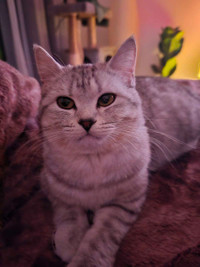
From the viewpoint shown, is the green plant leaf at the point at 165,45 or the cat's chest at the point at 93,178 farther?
the green plant leaf at the point at 165,45

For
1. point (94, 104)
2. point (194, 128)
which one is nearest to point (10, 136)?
point (94, 104)

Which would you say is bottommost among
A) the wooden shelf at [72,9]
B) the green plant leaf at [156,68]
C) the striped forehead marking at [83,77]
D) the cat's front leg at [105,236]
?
the green plant leaf at [156,68]

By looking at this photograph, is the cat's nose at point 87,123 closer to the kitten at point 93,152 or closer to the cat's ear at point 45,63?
the kitten at point 93,152

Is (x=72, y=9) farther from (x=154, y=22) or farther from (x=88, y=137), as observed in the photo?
(x=88, y=137)

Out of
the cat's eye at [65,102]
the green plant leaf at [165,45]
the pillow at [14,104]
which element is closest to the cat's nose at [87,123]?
the cat's eye at [65,102]

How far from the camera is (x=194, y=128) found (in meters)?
1.33

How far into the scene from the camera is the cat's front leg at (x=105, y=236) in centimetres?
70

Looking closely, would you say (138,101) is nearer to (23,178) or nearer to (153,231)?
(153,231)

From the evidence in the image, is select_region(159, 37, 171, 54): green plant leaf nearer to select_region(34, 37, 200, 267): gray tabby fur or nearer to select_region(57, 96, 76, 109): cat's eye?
select_region(34, 37, 200, 267): gray tabby fur

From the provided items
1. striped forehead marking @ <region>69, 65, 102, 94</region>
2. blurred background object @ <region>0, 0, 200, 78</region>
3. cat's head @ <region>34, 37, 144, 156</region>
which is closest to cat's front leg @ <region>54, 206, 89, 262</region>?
cat's head @ <region>34, 37, 144, 156</region>

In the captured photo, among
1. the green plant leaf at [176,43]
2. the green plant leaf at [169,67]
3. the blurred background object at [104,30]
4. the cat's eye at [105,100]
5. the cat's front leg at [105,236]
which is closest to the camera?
the cat's front leg at [105,236]

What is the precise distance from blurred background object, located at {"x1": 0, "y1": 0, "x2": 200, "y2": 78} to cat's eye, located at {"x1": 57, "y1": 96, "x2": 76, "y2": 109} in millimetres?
1563

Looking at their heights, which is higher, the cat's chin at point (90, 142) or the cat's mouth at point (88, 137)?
the cat's mouth at point (88, 137)

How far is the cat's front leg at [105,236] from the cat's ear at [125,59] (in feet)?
1.69
